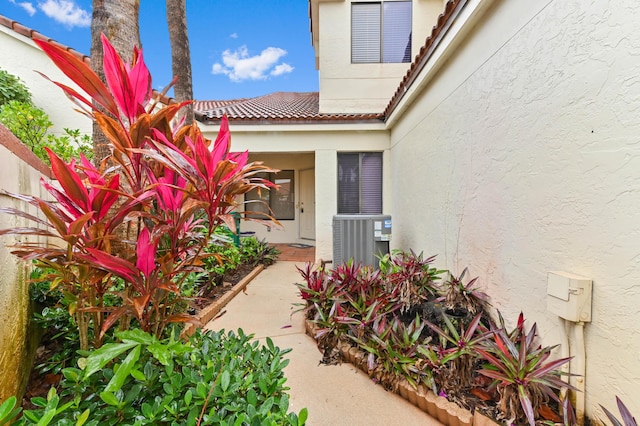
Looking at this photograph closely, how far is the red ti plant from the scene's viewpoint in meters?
1.06

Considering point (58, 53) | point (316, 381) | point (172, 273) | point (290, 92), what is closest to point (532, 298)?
point (316, 381)

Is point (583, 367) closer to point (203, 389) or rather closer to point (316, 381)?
point (316, 381)

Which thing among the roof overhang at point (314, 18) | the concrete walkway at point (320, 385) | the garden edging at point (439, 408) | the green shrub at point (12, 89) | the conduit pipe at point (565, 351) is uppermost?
the roof overhang at point (314, 18)

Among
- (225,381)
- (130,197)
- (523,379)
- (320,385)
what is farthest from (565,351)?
(130,197)

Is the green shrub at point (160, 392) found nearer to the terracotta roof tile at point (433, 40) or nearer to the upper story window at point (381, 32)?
the terracotta roof tile at point (433, 40)

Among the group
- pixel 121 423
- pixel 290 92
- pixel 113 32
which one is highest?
pixel 290 92

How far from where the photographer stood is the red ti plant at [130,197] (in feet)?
3.47

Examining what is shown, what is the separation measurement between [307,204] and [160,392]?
7886 millimetres

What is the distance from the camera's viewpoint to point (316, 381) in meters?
2.24

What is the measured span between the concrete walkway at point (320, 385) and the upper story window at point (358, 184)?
10.9 ft

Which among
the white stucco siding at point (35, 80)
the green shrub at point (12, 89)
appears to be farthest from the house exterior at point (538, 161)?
the green shrub at point (12, 89)

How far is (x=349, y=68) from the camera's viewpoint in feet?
22.5

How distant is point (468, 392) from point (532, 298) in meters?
0.82

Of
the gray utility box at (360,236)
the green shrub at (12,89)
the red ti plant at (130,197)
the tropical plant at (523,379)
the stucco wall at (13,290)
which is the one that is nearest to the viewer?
the red ti plant at (130,197)
